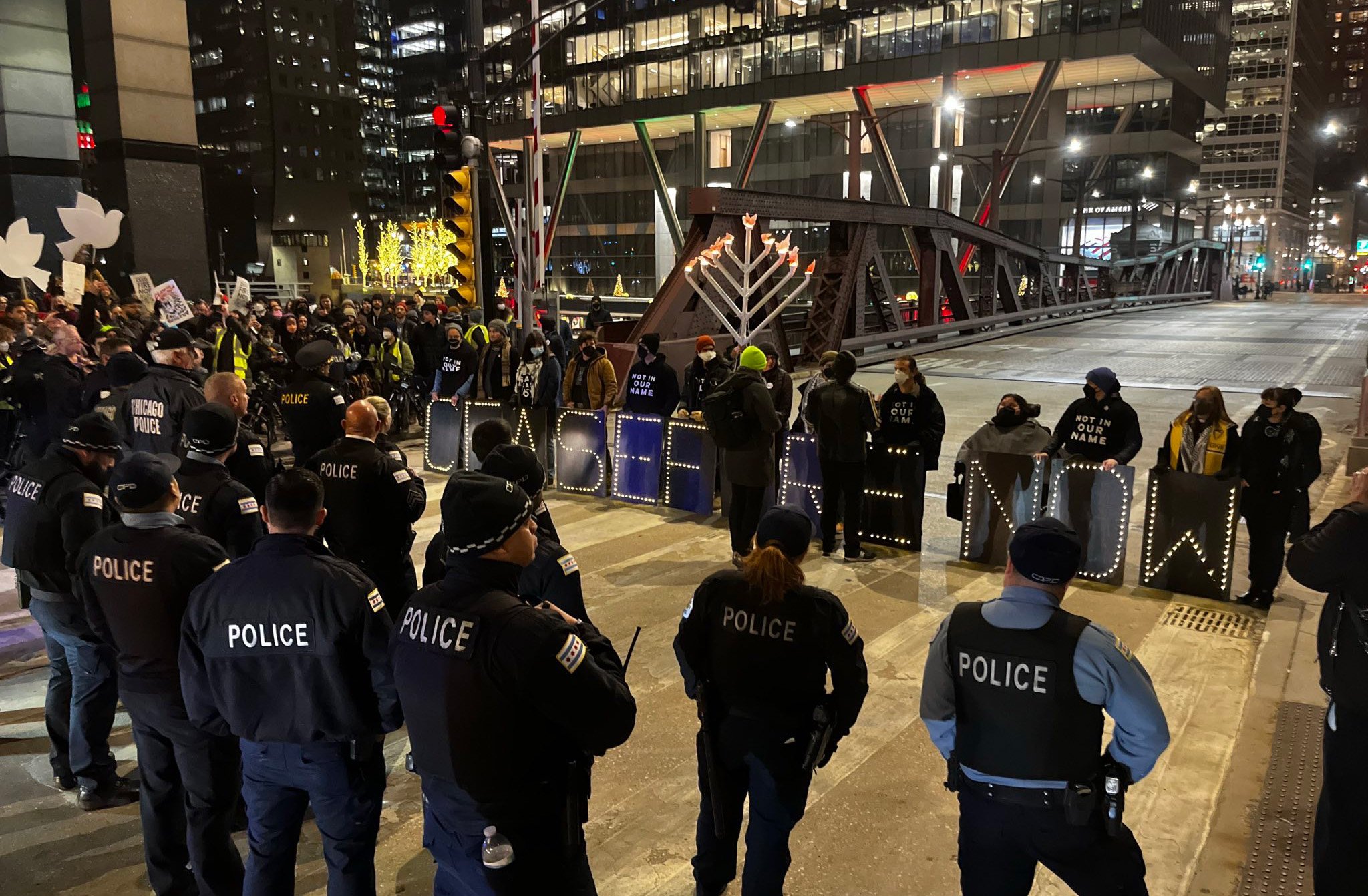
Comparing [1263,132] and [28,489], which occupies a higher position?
[1263,132]

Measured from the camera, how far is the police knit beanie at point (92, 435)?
16.2 feet

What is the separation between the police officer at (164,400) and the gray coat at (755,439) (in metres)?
4.45

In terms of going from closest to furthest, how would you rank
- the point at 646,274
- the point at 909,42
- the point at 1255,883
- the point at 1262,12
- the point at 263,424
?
the point at 1255,883
the point at 263,424
the point at 909,42
the point at 646,274
the point at 1262,12

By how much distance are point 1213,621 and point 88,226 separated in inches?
791

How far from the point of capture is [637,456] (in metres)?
11.1

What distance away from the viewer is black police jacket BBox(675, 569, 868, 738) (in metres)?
3.39

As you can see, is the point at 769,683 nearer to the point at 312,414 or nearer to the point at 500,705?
the point at 500,705

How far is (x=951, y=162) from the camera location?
58406mm

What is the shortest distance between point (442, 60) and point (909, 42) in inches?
4123

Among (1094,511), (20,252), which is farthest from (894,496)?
(20,252)

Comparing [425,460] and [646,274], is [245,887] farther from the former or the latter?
[646,274]

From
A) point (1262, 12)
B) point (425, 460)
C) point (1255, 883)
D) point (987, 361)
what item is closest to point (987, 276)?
point (987, 361)

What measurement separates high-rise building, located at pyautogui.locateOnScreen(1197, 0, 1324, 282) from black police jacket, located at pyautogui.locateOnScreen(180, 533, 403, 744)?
480ft

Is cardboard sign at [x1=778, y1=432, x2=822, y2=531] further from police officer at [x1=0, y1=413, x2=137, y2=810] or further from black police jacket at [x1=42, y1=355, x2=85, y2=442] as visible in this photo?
black police jacket at [x1=42, y1=355, x2=85, y2=442]
